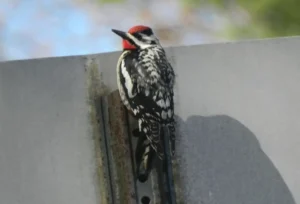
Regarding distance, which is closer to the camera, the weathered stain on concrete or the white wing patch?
the white wing patch

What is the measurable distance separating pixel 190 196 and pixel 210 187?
4.2 inches

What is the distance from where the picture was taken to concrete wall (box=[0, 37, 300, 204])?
14.6ft

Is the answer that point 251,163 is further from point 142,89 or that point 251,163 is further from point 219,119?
point 142,89

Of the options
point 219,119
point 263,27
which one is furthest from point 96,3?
point 219,119

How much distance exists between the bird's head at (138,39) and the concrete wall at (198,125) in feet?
0.39

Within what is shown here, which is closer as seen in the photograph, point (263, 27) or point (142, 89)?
point (142, 89)

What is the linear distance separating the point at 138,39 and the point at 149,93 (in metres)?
0.33

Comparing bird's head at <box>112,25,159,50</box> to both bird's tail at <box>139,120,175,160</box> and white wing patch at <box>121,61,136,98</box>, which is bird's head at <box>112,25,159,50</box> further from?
bird's tail at <box>139,120,175,160</box>

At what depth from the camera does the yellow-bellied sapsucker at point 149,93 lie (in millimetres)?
4375

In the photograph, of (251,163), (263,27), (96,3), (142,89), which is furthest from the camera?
(96,3)

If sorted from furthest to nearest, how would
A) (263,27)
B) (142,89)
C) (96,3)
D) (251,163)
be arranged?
(96,3) → (263,27) → (251,163) → (142,89)

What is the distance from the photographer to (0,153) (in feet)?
14.6

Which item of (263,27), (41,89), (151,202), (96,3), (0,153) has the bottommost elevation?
(151,202)

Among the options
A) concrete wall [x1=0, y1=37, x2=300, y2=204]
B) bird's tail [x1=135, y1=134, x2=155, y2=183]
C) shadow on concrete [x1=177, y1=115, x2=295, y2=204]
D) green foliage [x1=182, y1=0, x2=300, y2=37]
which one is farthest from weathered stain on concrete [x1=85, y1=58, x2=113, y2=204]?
green foliage [x1=182, y1=0, x2=300, y2=37]
